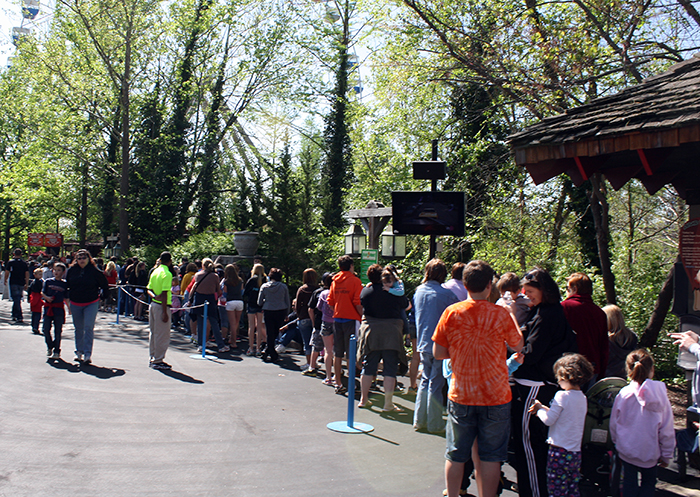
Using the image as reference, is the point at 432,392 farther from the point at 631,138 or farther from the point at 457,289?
the point at 631,138

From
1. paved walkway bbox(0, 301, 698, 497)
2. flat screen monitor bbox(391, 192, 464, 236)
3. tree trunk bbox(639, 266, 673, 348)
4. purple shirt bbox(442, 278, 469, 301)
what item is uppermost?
flat screen monitor bbox(391, 192, 464, 236)

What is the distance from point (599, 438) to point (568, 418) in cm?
53

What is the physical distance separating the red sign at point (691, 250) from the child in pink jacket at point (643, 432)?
214 cm

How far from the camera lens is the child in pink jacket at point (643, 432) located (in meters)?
4.27

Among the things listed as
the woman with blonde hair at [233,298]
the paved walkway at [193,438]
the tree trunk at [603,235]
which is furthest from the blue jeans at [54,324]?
the tree trunk at [603,235]

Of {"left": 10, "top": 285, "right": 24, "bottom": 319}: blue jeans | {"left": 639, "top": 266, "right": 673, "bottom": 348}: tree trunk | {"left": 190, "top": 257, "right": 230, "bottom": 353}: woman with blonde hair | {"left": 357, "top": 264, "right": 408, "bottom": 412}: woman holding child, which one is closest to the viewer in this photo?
{"left": 357, "top": 264, "right": 408, "bottom": 412}: woman holding child

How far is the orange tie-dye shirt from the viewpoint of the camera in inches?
167

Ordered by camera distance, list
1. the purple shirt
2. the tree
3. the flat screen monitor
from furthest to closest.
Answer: the tree, the flat screen monitor, the purple shirt

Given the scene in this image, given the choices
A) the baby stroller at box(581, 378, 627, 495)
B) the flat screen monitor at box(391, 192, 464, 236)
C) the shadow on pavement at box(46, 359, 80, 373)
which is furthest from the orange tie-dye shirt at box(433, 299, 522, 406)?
the shadow on pavement at box(46, 359, 80, 373)

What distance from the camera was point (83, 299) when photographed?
985cm

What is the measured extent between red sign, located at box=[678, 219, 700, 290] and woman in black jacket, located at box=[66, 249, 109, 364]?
834 centimetres

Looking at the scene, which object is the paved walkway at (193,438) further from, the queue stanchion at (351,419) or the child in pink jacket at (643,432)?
the child in pink jacket at (643,432)

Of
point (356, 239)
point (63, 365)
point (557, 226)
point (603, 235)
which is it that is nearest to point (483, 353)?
point (63, 365)

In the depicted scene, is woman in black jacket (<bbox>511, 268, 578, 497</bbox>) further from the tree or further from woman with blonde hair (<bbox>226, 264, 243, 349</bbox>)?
the tree
